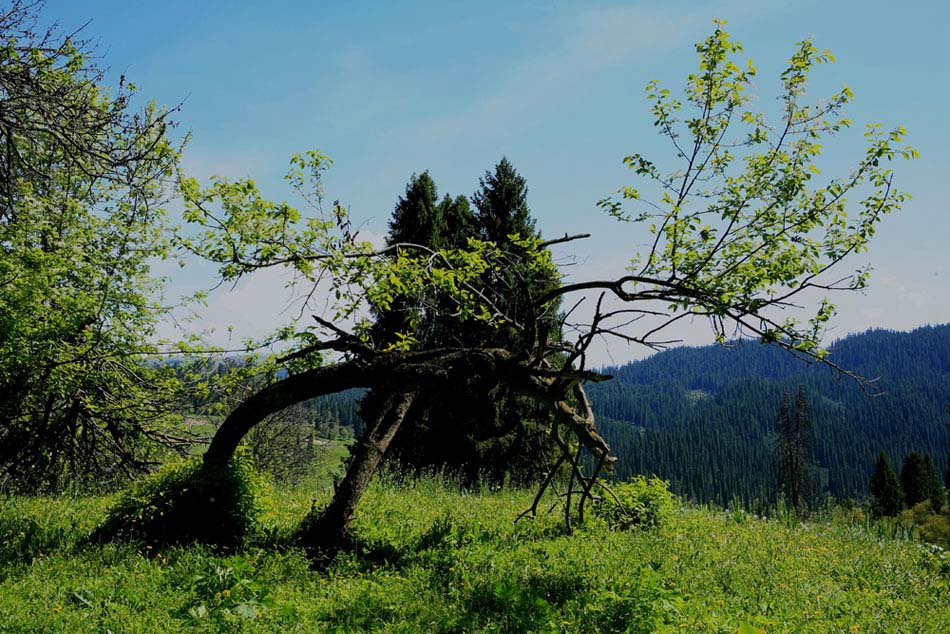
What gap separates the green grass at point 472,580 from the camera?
5281 mm

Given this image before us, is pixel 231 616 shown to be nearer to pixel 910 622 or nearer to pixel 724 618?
pixel 724 618

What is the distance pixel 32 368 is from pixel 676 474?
19280 cm

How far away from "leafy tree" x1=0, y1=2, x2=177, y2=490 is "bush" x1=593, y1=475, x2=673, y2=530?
7.54 meters

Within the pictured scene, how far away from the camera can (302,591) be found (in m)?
6.47

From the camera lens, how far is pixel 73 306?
34.5 feet

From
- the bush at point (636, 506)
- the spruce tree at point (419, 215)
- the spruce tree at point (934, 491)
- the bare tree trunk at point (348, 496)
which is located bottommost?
the spruce tree at point (934, 491)

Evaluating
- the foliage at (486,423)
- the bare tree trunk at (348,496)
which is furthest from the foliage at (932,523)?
the bare tree trunk at (348,496)

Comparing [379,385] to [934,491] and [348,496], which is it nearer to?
[348,496]

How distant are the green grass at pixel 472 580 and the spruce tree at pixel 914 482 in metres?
73.9

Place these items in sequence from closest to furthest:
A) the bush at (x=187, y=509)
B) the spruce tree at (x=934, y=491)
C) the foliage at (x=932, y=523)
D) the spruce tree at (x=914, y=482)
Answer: the bush at (x=187, y=509) < the foliage at (x=932, y=523) < the spruce tree at (x=934, y=491) < the spruce tree at (x=914, y=482)

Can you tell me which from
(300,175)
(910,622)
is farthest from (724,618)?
(300,175)

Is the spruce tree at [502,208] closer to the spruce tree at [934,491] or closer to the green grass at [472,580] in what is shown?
the green grass at [472,580]

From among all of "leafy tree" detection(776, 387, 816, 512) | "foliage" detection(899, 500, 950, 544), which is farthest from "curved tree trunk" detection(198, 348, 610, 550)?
"leafy tree" detection(776, 387, 816, 512)

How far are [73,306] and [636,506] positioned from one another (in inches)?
390
